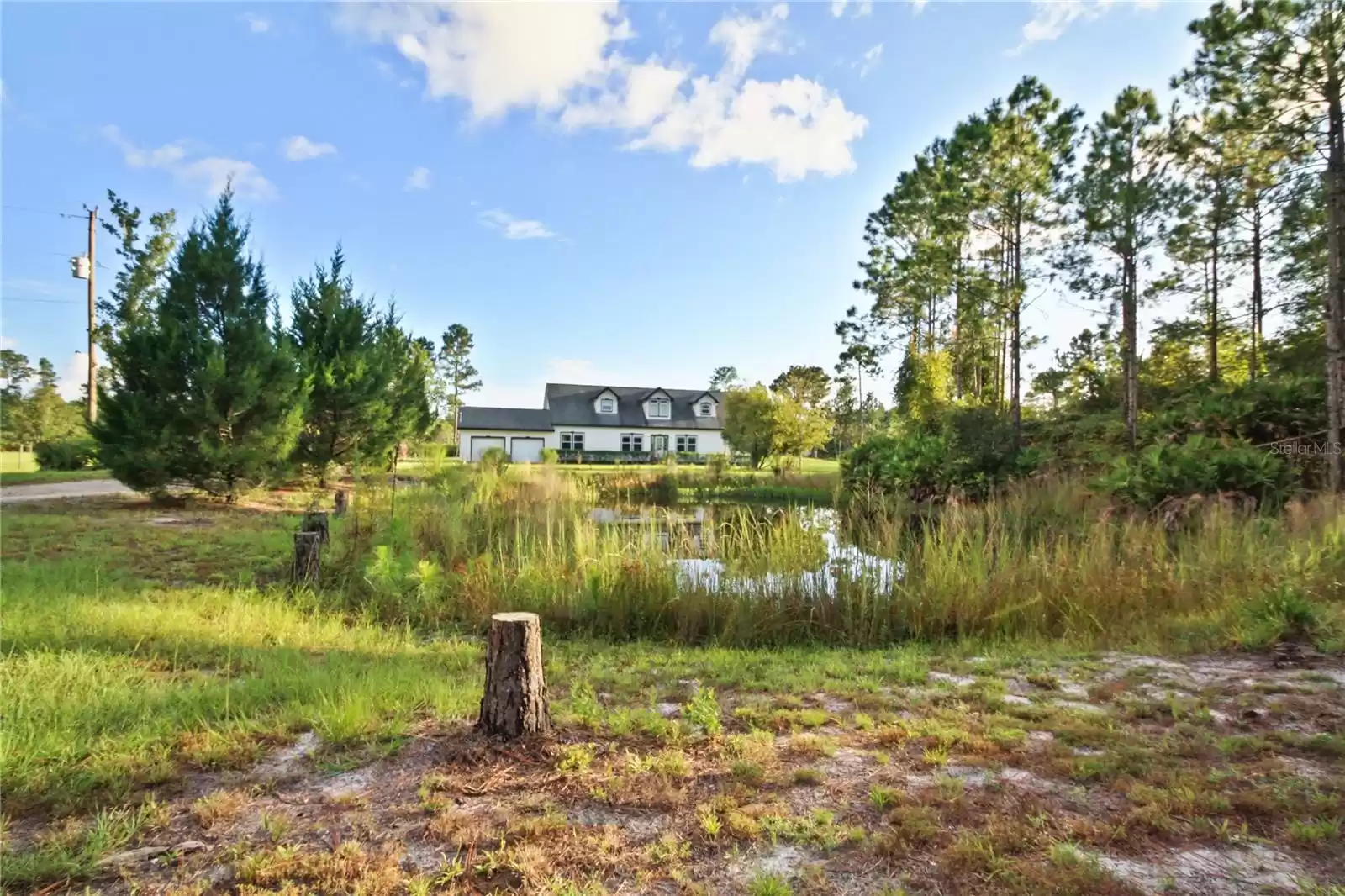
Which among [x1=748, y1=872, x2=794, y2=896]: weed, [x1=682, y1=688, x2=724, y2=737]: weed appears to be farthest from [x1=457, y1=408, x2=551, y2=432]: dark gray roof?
[x1=748, y1=872, x2=794, y2=896]: weed

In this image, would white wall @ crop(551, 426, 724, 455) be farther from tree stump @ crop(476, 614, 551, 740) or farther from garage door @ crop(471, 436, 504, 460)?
tree stump @ crop(476, 614, 551, 740)

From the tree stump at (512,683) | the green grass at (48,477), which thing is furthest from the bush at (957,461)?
the green grass at (48,477)

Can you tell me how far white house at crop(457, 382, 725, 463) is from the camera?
3753 centimetres

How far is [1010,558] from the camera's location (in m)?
5.36

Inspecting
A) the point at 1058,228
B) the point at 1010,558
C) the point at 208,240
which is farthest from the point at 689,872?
the point at 1058,228

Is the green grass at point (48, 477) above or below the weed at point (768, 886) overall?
above

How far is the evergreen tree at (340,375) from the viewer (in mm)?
13758

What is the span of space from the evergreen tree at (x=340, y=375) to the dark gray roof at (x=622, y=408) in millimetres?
22197

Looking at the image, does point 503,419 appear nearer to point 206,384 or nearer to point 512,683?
point 206,384

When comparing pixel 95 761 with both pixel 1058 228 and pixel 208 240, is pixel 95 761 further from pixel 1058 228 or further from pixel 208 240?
pixel 1058 228

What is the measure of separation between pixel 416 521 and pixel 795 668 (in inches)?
184

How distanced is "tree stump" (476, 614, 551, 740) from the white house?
112 feet

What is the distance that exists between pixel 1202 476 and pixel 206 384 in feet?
48.0

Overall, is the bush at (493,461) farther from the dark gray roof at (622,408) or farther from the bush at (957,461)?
the dark gray roof at (622,408)
